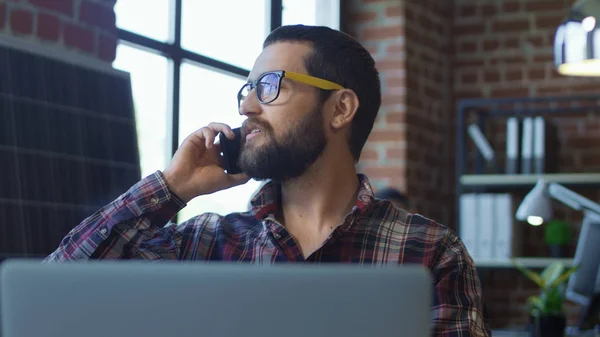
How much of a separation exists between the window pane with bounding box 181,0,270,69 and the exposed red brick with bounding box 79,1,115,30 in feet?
2.78

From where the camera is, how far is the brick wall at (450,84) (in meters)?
4.27

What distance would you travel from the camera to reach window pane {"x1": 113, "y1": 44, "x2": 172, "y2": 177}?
2.99 meters

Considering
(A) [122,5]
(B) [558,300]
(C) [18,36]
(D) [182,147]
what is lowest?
(B) [558,300]

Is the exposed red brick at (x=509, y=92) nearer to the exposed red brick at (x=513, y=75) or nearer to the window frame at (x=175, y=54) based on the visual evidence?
the exposed red brick at (x=513, y=75)

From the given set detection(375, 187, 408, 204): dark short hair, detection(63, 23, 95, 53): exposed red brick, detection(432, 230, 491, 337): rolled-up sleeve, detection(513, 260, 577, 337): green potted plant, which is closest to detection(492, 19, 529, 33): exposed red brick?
detection(375, 187, 408, 204): dark short hair

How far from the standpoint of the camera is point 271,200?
1735 millimetres

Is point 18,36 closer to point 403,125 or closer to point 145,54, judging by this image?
point 145,54

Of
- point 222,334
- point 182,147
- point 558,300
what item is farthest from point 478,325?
point 558,300

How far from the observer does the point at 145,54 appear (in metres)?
3.07

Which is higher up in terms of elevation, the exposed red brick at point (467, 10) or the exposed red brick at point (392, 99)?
the exposed red brick at point (467, 10)

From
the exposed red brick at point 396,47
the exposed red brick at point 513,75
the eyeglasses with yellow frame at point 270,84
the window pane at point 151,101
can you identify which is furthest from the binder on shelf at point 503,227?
the eyeglasses with yellow frame at point 270,84

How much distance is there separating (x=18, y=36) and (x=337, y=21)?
2465 millimetres

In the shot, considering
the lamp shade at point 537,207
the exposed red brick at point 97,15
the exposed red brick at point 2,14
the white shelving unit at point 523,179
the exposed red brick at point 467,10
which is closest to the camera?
the exposed red brick at point 2,14

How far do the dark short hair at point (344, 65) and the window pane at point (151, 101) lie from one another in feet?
4.00
